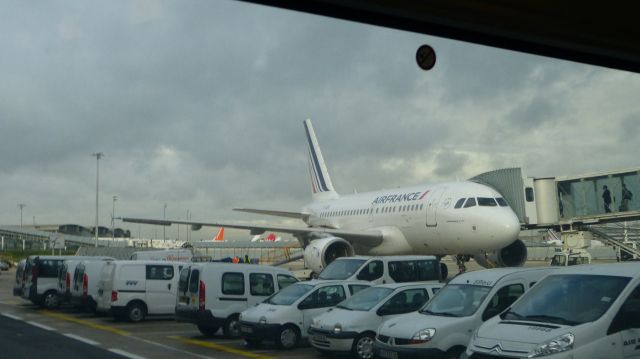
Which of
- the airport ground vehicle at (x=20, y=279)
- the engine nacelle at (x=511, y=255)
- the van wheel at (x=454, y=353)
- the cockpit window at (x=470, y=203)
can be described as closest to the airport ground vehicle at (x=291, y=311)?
the van wheel at (x=454, y=353)

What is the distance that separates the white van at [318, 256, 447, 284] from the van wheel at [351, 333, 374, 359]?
18.3 feet

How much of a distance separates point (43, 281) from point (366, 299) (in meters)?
16.3

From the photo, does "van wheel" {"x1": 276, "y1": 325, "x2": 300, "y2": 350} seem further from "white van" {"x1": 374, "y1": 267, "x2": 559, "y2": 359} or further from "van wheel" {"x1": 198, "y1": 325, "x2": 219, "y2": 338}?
"white van" {"x1": 374, "y1": 267, "x2": 559, "y2": 359}

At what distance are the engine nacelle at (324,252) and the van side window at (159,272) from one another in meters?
8.22

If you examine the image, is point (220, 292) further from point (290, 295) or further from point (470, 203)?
point (470, 203)

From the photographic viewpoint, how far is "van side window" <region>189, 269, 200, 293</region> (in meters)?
17.0

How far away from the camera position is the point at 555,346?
28.0 ft

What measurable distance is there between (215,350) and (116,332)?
4529mm

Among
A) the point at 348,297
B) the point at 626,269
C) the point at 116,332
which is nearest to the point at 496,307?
the point at 626,269

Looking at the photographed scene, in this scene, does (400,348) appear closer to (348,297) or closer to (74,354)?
(348,297)

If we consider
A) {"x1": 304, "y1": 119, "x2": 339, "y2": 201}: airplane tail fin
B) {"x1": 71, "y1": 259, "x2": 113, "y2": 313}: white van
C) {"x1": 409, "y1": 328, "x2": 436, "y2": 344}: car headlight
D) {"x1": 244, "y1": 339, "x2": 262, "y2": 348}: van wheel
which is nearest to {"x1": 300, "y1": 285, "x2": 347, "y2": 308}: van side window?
{"x1": 244, "y1": 339, "x2": 262, "y2": 348}: van wheel

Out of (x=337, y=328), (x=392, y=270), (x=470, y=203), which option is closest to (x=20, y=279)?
(x=392, y=270)

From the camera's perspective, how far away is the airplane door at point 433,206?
2669 cm

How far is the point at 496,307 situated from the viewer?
37.8 ft
